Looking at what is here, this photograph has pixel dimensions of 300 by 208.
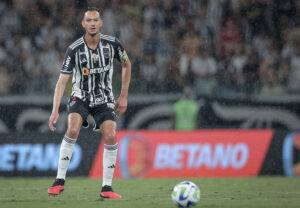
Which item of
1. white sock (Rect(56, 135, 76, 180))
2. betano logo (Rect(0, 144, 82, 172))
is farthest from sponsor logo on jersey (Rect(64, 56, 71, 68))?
betano logo (Rect(0, 144, 82, 172))

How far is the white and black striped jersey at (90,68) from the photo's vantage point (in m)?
6.97

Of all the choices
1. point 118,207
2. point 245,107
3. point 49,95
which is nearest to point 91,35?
point 118,207

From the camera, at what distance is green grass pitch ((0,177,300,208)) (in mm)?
6477

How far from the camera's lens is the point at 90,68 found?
698cm

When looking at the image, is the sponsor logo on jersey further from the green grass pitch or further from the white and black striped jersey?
the green grass pitch

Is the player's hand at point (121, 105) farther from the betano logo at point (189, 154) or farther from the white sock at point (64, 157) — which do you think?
the betano logo at point (189, 154)

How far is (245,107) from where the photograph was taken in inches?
514

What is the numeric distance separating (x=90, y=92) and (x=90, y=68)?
0.29 meters

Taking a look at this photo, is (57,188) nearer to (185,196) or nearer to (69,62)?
(69,62)

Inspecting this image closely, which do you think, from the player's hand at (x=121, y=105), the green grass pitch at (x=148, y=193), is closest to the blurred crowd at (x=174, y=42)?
the green grass pitch at (x=148, y=193)

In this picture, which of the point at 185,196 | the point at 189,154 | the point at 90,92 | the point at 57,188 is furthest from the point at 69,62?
the point at 189,154

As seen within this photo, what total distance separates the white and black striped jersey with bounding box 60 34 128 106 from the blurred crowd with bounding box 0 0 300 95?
5.41 meters

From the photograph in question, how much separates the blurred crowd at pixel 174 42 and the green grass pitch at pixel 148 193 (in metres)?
3.02

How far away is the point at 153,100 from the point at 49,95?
2287mm
